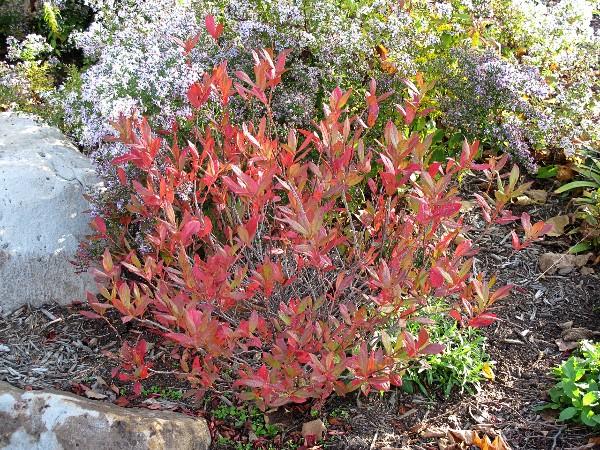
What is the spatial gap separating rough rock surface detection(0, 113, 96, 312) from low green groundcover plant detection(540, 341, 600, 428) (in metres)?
2.32

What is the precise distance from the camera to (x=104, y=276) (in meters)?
2.71

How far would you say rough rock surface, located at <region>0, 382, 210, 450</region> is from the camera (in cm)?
263

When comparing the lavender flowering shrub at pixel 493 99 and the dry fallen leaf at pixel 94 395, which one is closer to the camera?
the dry fallen leaf at pixel 94 395

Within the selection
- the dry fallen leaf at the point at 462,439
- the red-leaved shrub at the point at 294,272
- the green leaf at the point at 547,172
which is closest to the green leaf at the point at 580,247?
the green leaf at the point at 547,172

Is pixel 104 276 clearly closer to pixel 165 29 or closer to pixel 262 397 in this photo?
pixel 262 397

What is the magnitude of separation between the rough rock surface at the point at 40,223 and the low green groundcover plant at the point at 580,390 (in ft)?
7.62

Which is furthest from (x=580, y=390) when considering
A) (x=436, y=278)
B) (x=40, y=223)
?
(x=40, y=223)

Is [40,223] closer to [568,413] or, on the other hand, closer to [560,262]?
[568,413]

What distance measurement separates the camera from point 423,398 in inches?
120

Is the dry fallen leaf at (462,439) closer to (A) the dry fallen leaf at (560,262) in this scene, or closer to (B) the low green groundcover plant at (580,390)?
(B) the low green groundcover plant at (580,390)

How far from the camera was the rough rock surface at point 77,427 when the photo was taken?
2635 millimetres

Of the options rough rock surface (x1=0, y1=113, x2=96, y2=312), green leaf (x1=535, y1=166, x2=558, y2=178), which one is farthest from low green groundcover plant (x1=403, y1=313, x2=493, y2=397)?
Answer: rough rock surface (x1=0, y1=113, x2=96, y2=312)

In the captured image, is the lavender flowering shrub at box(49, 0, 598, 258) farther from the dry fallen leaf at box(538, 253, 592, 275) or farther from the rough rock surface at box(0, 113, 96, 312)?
the dry fallen leaf at box(538, 253, 592, 275)

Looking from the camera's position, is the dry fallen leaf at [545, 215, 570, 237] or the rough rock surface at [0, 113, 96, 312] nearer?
the rough rock surface at [0, 113, 96, 312]
